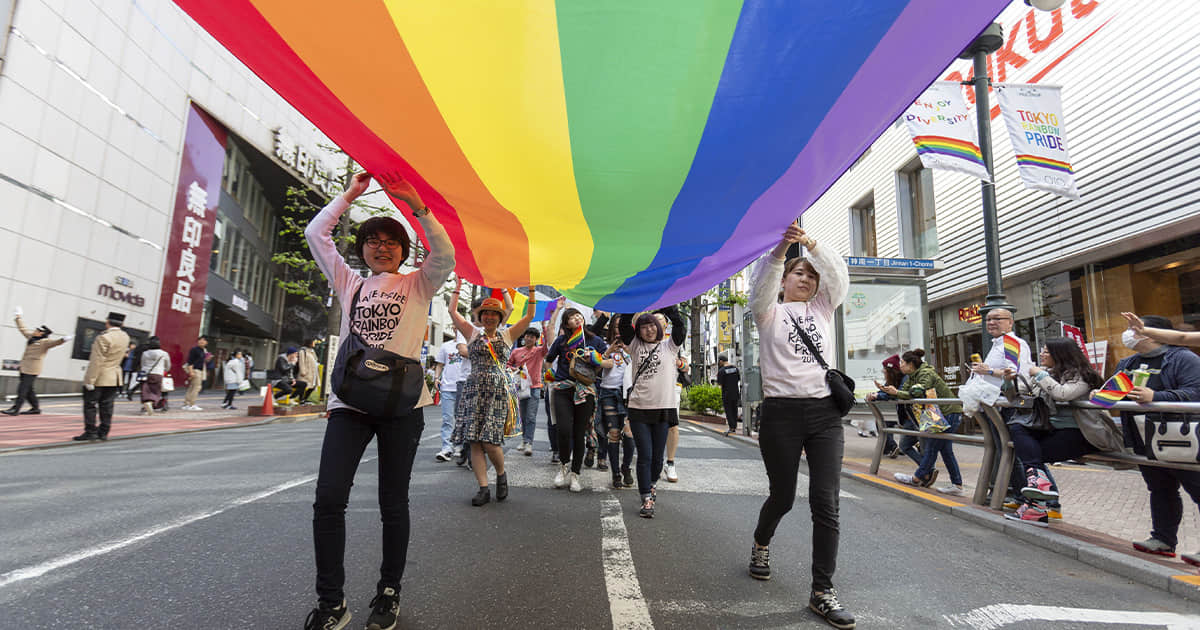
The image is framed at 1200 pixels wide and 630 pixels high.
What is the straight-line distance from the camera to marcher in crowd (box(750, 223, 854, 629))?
2.90 meters

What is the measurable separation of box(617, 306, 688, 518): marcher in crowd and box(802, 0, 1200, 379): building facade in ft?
27.9

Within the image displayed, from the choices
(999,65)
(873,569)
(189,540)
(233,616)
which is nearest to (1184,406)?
(873,569)

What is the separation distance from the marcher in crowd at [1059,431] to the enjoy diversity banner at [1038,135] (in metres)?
4.82

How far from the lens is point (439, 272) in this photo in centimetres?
273

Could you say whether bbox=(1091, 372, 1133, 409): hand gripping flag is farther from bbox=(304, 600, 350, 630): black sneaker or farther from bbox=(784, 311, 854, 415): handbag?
bbox=(304, 600, 350, 630): black sneaker

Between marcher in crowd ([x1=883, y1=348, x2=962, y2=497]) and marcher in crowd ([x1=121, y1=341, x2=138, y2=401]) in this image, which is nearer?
marcher in crowd ([x1=883, y1=348, x2=962, y2=497])

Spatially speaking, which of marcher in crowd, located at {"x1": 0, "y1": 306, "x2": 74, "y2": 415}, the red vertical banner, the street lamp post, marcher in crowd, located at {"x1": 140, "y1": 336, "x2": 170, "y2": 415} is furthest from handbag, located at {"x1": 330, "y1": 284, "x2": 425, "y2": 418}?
the red vertical banner

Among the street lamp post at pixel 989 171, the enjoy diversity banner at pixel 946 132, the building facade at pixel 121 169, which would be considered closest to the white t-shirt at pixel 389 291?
the street lamp post at pixel 989 171

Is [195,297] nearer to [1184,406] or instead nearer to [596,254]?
[596,254]

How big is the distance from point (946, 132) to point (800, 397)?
23.6 ft

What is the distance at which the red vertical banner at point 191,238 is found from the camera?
73.3 feet

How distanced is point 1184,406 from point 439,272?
14.6 feet

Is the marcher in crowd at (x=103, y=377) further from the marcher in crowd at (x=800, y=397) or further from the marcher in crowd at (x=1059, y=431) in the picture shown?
the marcher in crowd at (x=1059, y=431)

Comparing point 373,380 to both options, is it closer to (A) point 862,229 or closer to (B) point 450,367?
(B) point 450,367
